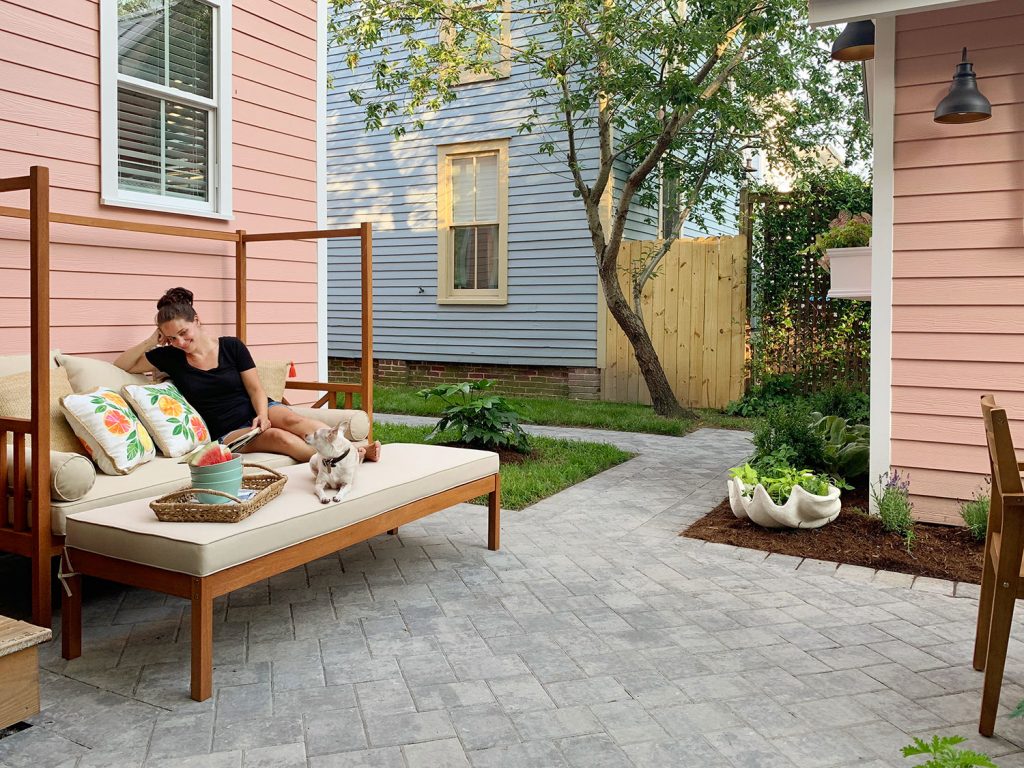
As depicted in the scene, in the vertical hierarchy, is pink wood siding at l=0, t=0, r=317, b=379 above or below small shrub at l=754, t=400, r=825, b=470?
above

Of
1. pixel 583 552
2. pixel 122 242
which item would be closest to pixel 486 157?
pixel 122 242

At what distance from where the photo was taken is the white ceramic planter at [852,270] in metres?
5.22

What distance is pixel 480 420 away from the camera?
6738 mm

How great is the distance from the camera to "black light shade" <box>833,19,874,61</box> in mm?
4750

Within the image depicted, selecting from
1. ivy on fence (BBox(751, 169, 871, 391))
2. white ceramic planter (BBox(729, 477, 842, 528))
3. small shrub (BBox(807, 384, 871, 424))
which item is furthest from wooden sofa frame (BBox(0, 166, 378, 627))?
ivy on fence (BBox(751, 169, 871, 391))

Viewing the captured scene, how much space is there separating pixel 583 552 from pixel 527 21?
25.7 ft

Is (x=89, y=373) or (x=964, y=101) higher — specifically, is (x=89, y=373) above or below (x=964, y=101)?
below

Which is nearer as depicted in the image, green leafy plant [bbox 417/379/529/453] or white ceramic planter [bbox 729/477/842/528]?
white ceramic planter [bbox 729/477/842/528]

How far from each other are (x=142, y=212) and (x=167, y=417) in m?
1.38

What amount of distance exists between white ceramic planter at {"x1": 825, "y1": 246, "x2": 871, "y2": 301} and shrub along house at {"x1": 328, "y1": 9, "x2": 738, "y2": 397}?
16.2 ft

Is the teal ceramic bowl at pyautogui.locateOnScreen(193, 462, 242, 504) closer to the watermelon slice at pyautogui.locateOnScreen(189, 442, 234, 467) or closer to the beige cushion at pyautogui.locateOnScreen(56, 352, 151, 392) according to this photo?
the watermelon slice at pyautogui.locateOnScreen(189, 442, 234, 467)

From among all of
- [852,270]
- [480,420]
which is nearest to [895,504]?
[852,270]

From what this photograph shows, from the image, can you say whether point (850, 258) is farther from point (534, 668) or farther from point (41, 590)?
point (41, 590)

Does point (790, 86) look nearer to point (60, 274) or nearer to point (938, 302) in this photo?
point (938, 302)
